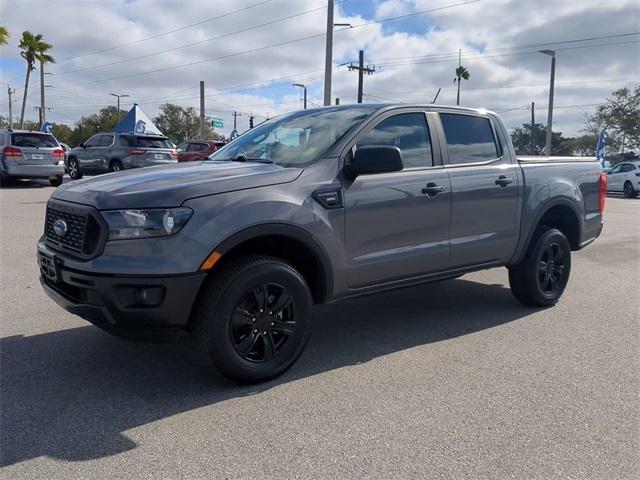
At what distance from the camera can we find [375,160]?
12.4ft

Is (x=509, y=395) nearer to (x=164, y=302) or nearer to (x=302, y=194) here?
(x=302, y=194)

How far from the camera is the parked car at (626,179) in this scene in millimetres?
24141

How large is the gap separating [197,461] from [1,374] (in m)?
1.76

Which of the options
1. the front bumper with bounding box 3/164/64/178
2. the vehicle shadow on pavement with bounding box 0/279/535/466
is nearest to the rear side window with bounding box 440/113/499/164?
the vehicle shadow on pavement with bounding box 0/279/535/466

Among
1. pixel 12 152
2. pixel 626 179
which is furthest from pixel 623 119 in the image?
pixel 12 152

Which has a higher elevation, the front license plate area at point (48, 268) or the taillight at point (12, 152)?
the taillight at point (12, 152)

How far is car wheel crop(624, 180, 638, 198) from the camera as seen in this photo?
2434 centimetres

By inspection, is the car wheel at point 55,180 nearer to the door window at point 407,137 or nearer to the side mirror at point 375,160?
the door window at point 407,137

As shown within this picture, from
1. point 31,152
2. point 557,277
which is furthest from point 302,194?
point 31,152

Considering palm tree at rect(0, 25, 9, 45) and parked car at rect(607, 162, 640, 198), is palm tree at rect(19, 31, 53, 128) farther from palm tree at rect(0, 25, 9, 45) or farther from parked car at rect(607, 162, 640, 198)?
parked car at rect(607, 162, 640, 198)

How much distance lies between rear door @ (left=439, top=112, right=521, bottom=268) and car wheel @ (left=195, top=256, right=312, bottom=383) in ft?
5.25

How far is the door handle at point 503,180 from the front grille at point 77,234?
3284 millimetres

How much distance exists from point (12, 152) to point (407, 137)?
1537 cm

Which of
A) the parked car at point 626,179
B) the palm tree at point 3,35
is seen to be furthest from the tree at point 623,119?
the palm tree at point 3,35
